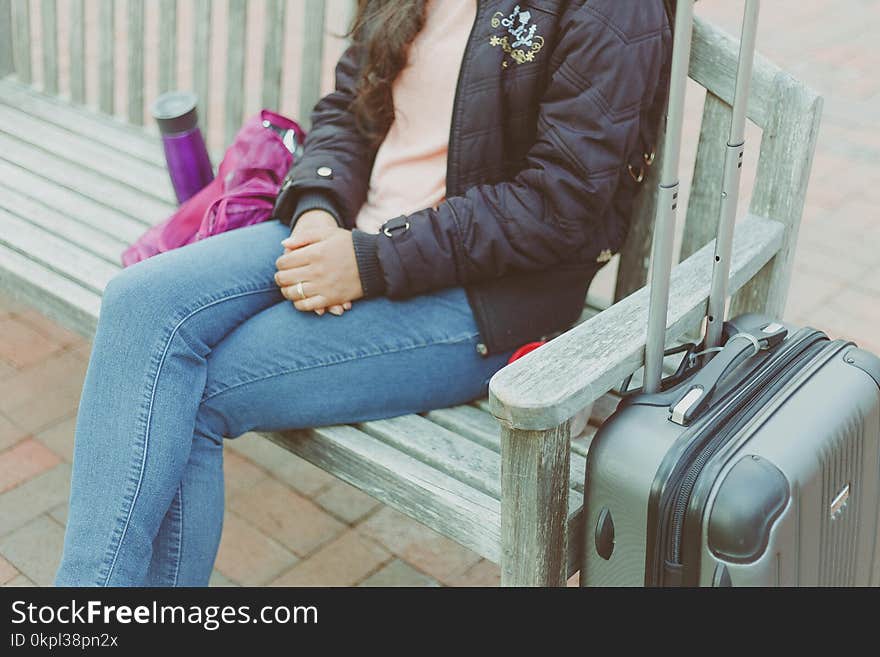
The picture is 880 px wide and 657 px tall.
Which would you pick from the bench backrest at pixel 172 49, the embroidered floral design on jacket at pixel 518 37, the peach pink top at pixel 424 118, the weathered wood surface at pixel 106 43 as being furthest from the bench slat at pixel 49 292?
the embroidered floral design on jacket at pixel 518 37

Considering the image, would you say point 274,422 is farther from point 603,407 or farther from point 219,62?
point 219,62

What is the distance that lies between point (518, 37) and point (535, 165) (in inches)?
8.7

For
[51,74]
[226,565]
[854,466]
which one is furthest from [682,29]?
[51,74]

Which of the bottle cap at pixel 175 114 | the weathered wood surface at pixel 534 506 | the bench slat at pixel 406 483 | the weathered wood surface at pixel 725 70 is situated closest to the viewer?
the weathered wood surface at pixel 534 506

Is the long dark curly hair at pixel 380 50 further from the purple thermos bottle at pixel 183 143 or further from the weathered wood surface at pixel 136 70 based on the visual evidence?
the weathered wood surface at pixel 136 70

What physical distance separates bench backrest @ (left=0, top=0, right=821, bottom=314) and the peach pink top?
1.32 ft

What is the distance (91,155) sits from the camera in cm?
303

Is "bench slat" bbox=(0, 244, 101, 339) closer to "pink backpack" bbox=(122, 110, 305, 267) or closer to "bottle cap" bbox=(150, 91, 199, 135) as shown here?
"pink backpack" bbox=(122, 110, 305, 267)

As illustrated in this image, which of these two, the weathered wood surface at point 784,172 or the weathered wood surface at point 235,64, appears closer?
the weathered wood surface at point 784,172

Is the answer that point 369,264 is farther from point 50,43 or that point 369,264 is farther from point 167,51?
point 50,43

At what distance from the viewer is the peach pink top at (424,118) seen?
203 cm

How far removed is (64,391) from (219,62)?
297 cm
